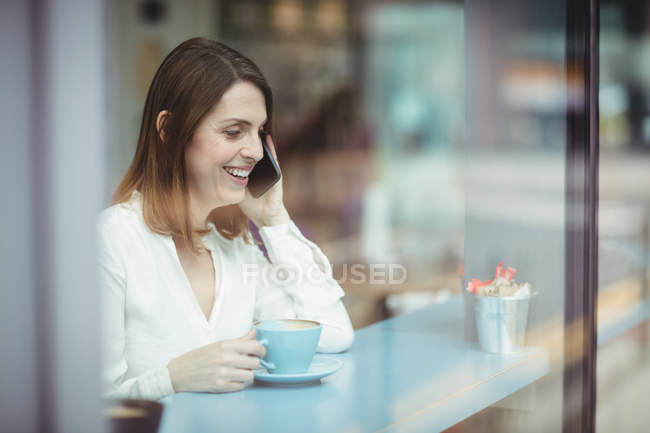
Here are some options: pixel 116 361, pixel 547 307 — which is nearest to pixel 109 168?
pixel 116 361

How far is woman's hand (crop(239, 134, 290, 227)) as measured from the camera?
113cm

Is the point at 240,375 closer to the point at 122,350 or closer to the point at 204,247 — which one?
the point at 122,350

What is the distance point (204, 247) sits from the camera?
3.51 ft

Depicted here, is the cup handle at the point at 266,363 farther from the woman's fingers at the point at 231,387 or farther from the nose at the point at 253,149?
the nose at the point at 253,149

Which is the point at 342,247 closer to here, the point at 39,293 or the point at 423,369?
the point at 423,369

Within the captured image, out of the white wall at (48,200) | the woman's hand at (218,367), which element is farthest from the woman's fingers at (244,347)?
the white wall at (48,200)

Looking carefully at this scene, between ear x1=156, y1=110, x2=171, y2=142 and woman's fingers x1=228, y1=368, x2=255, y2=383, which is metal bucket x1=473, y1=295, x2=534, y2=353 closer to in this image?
woman's fingers x1=228, y1=368, x2=255, y2=383

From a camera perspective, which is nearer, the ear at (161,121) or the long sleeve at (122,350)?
the long sleeve at (122,350)

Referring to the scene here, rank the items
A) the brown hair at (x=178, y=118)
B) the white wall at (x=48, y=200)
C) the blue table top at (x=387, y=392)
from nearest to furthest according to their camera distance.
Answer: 1. the white wall at (x=48, y=200)
2. the blue table top at (x=387, y=392)
3. the brown hair at (x=178, y=118)

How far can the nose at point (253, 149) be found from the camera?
1.03 m

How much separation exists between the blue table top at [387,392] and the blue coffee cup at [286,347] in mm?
27

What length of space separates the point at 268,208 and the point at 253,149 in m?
0.14

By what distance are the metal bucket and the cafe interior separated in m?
0.01

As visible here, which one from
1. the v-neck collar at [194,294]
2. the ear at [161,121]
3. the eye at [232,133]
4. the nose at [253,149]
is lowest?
the v-neck collar at [194,294]
